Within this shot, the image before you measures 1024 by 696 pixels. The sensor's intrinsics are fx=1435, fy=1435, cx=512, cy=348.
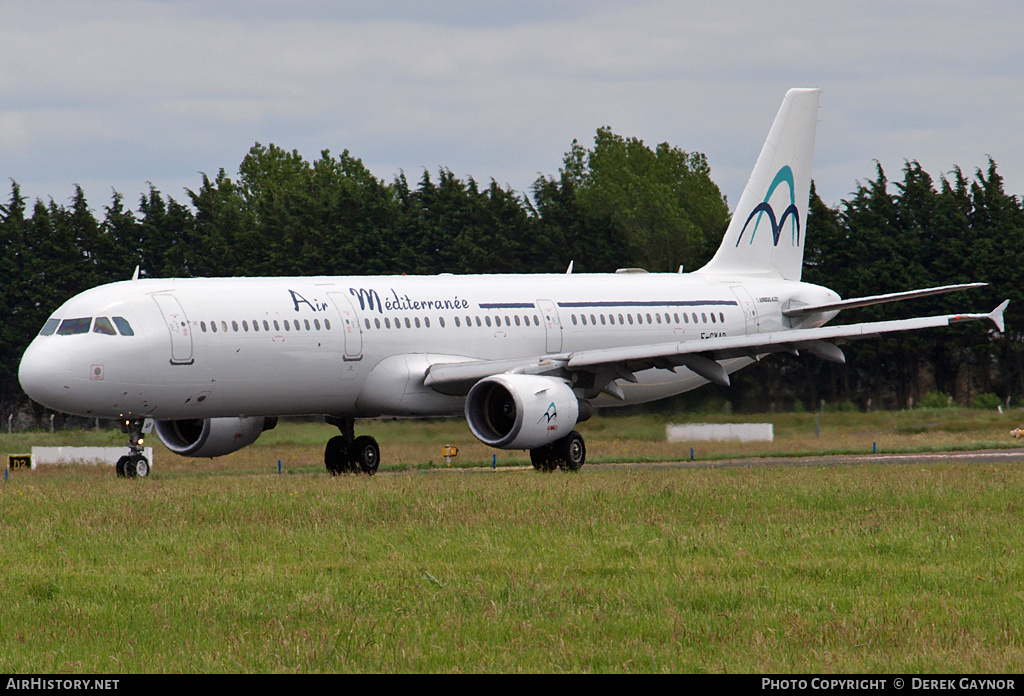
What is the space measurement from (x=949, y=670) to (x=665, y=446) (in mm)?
26518

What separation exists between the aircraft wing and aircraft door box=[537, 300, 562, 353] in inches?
81.2

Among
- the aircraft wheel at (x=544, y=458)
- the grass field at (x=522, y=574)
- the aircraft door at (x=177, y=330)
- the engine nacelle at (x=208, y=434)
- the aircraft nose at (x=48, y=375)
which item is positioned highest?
the aircraft door at (x=177, y=330)

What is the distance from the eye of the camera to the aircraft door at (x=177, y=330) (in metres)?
25.8

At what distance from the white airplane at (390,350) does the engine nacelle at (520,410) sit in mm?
31

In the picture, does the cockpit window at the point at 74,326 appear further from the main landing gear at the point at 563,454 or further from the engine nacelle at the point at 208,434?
the main landing gear at the point at 563,454

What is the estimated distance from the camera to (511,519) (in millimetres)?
18344

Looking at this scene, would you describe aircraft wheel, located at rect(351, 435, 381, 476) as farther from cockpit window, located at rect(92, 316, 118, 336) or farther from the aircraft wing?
cockpit window, located at rect(92, 316, 118, 336)

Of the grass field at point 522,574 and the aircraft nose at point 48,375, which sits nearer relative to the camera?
the grass field at point 522,574

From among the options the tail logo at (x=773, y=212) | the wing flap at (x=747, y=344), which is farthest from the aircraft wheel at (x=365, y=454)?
the tail logo at (x=773, y=212)

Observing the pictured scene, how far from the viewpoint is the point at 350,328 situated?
28.2 metres

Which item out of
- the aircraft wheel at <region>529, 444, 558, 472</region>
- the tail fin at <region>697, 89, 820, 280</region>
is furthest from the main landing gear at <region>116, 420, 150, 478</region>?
the tail fin at <region>697, 89, 820, 280</region>

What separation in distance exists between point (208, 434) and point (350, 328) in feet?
13.5

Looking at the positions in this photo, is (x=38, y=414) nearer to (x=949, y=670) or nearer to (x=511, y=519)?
(x=511, y=519)

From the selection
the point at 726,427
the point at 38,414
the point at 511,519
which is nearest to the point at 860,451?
the point at 726,427
